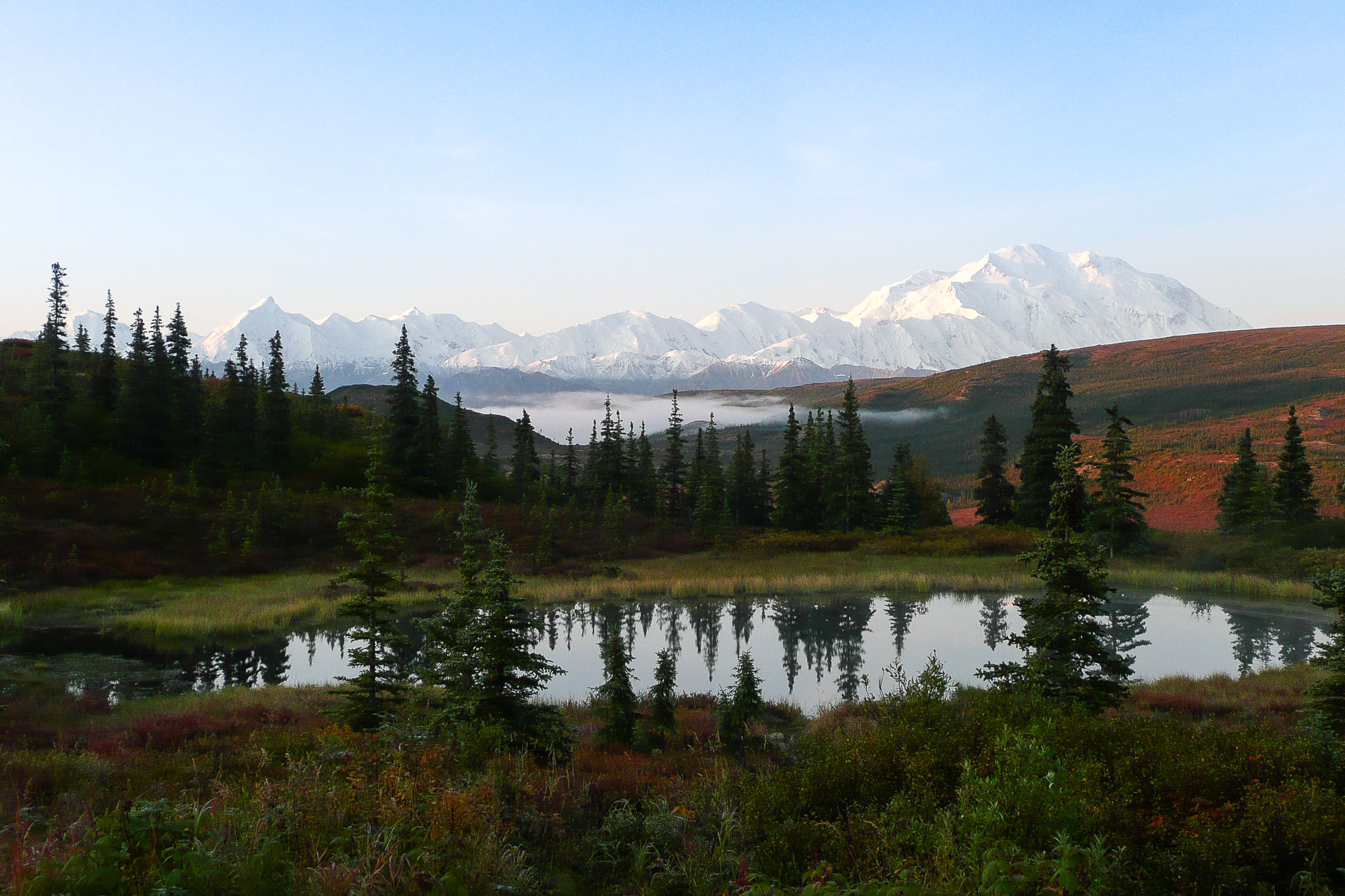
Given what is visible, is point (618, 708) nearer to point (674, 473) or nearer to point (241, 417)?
point (674, 473)

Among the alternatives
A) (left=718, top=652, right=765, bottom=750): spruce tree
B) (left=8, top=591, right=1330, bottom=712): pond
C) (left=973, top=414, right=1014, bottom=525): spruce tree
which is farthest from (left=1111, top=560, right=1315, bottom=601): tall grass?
(left=718, top=652, right=765, bottom=750): spruce tree

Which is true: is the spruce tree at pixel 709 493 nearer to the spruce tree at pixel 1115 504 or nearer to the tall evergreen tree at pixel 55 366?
the spruce tree at pixel 1115 504

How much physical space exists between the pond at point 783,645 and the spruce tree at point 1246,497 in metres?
21.5

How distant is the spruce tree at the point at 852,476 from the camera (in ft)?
215

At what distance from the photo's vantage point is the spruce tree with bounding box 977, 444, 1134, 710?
13719 mm

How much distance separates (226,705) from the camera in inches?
758

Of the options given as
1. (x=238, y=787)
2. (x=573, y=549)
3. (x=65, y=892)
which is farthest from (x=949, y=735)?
(x=573, y=549)

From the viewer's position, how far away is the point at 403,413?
2766 inches

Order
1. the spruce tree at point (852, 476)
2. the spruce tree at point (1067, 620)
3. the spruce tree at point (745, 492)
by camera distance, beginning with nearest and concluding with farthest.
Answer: the spruce tree at point (1067, 620) < the spruce tree at point (852, 476) < the spruce tree at point (745, 492)

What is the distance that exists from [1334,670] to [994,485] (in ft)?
183

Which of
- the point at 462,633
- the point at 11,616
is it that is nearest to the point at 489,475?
the point at 11,616

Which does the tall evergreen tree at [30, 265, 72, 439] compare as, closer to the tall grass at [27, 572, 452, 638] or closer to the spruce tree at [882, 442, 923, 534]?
the tall grass at [27, 572, 452, 638]

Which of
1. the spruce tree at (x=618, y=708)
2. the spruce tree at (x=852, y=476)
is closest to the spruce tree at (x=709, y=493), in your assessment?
the spruce tree at (x=852, y=476)

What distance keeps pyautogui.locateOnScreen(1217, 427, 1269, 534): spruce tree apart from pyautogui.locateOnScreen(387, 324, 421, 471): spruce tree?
70514 mm
